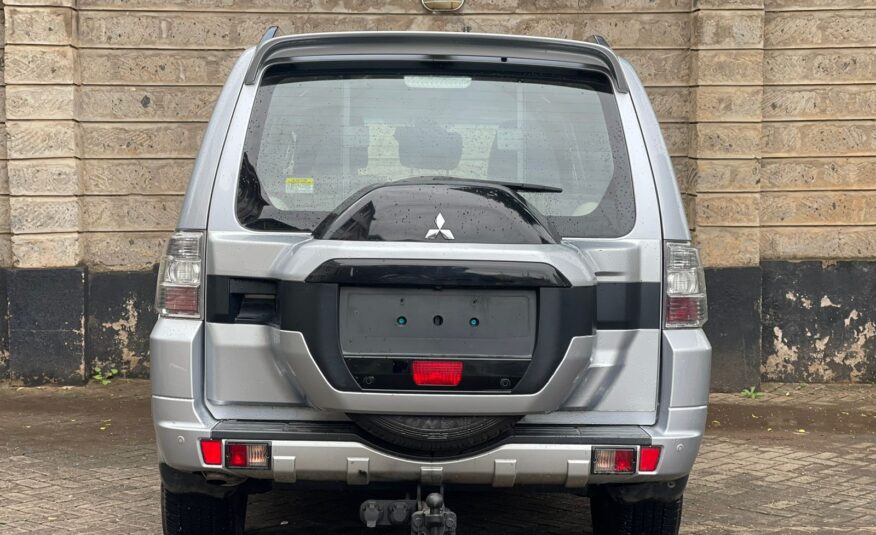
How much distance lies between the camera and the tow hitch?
407 centimetres

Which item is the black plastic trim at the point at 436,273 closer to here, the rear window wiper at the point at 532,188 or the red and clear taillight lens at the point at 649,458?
the rear window wiper at the point at 532,188

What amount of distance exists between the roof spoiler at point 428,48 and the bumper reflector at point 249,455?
1.25 m

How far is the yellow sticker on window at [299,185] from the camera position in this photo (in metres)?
4.31

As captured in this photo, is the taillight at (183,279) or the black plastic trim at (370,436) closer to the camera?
the black plastic trim at (370,436)

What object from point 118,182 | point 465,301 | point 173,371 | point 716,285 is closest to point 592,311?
point 465,301

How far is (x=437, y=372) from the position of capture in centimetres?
394

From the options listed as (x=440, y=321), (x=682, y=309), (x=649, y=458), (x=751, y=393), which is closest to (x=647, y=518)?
(x=649, y=458)

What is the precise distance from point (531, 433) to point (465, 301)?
1.61ft

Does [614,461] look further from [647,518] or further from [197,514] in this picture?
[197,514]

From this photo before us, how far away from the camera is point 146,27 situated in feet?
31.6

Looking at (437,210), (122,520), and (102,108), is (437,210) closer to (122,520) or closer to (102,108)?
(122,520)

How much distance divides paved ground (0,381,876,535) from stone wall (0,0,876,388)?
576 millimetres

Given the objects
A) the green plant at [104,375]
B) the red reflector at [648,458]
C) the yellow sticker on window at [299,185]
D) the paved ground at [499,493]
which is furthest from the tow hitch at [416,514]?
the green plant at [104,375]

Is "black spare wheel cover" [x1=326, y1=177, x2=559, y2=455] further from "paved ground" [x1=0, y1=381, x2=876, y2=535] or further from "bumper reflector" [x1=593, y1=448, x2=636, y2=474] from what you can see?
"paved ground" [x1=0, y1=381, x2=876, y2=535]
